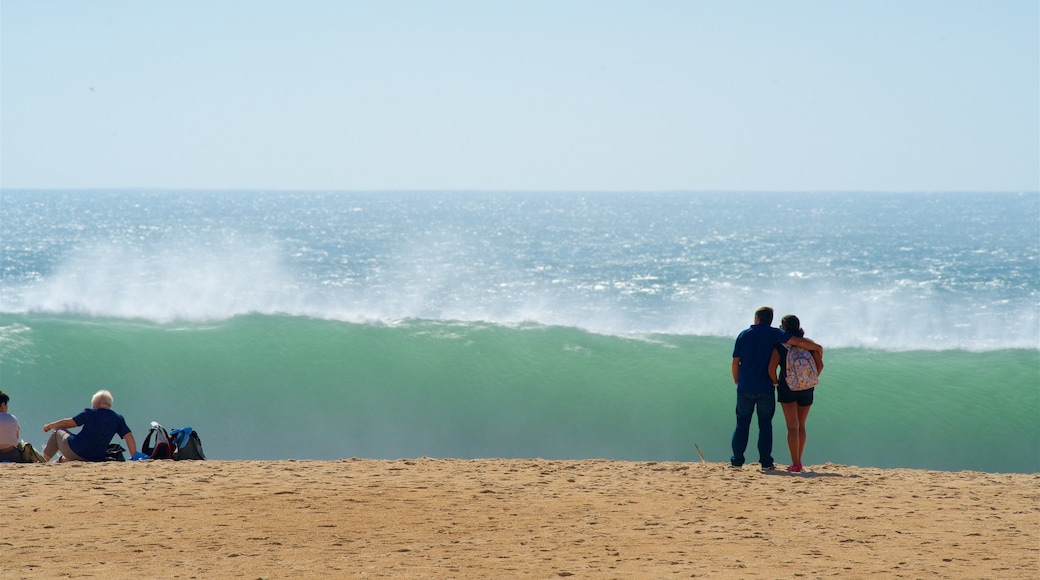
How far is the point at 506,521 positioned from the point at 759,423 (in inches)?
113

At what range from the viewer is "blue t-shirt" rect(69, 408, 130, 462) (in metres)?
8.86

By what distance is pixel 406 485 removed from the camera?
789 centimetres

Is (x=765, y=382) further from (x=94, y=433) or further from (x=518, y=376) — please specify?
(x=518, y=376)

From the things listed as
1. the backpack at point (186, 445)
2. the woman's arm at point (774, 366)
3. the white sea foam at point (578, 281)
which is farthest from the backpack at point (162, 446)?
the white sea foam at point (578, 281)

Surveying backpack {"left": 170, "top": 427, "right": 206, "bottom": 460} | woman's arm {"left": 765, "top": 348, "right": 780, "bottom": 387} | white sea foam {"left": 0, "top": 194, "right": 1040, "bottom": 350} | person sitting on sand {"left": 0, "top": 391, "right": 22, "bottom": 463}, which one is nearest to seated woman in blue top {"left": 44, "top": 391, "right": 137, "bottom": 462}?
person sitting on sand {"left": 0, "top": 391, "right": 22, "bottom": 463}

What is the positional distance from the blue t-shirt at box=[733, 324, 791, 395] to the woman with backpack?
6 cm

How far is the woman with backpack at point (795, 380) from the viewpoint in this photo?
336 inches

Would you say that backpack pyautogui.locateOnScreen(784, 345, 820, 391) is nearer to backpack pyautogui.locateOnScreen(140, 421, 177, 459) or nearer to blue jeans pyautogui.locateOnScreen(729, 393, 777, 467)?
blue jeans pyautogui.locateOnScreen(729, 393, 777, 467)

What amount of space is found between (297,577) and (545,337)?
462 inches

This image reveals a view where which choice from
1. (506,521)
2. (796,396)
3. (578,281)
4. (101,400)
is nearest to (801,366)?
(796,396)

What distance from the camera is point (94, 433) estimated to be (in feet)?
29.2

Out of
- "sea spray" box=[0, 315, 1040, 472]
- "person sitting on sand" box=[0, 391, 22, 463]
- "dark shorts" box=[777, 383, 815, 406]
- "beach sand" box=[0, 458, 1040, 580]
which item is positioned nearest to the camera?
"beach sand" box=[0, 458, 1040, 580]

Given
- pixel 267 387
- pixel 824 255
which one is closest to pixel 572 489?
pixel 267 387

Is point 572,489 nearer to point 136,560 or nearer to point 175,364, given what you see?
point 136,560
